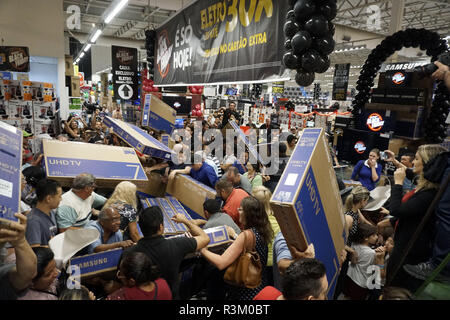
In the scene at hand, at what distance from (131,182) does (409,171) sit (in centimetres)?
346

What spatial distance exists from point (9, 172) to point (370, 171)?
5001 millimetres

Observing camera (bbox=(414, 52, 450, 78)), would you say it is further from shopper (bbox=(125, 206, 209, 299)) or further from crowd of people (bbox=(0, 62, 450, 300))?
shopper (bbox=(125, 206, 209, 299))

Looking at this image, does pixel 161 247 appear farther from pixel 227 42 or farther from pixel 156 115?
pixel 156 115

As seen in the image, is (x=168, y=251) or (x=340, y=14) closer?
(x=168, y=251)

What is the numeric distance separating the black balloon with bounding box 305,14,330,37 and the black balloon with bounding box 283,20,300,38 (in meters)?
0.11

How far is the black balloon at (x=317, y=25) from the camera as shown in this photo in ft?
10.5

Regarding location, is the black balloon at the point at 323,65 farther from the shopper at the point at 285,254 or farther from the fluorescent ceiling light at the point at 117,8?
the fluorescent ceiling light at the point at 117,8

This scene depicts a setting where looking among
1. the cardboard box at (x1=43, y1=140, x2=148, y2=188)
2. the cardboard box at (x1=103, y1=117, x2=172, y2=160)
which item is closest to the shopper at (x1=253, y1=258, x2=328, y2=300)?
the cardboard box at (x1=43, y1=140, x2=148, y2=188)

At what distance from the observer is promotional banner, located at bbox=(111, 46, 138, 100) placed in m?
8.30

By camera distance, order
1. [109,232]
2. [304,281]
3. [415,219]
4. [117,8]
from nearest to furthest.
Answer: [304,281], [415,219], [109,232], [117,8]

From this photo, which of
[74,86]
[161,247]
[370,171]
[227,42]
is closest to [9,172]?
[161,247]

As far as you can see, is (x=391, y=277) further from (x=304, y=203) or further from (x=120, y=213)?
(x=120, y=213)

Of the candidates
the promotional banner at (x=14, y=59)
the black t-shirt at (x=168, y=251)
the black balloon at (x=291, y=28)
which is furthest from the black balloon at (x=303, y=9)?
the promotional banner at (x=14, y=59)

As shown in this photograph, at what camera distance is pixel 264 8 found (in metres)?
3.64
